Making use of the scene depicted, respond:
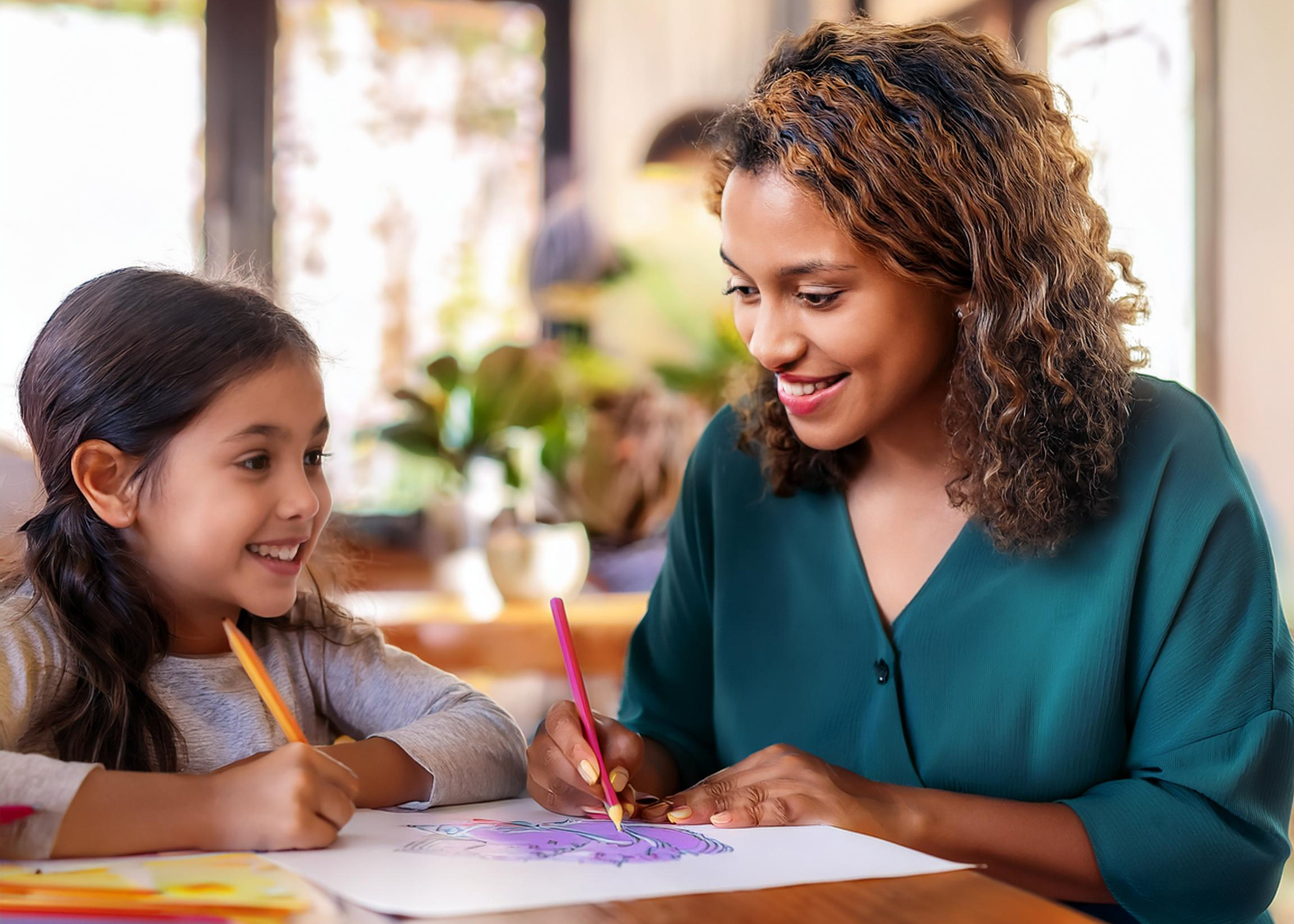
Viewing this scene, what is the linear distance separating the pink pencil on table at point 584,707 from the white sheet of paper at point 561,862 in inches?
0.5

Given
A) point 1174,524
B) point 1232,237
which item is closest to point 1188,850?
point 1174,524

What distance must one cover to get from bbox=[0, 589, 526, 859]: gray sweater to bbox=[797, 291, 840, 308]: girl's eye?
420mm

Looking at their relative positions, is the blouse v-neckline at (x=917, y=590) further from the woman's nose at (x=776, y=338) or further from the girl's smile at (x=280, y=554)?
the girl's smile at (x=280, y=554)

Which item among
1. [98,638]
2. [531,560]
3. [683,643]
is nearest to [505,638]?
[531,560]

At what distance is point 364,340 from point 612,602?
112 cm

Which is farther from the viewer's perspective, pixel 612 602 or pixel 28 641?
pixel 612 602

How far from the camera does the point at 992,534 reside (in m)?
1.02

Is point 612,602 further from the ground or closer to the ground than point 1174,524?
closer to the ground

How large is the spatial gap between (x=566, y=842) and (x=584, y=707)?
144 millimetres

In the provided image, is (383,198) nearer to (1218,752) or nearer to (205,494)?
(205,494)

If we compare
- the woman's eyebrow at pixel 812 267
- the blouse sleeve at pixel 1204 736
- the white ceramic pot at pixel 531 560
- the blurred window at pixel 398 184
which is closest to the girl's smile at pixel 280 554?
the woman's eyebrow at pixel 812 267

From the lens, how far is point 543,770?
2.92 feet

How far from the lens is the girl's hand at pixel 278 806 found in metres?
0.69

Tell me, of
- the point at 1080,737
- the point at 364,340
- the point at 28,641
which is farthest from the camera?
the point at 364,340
